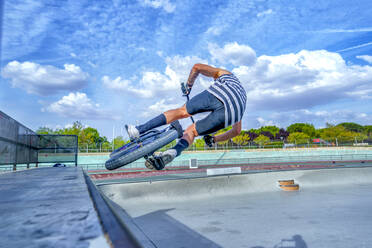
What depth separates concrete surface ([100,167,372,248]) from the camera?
231 inches

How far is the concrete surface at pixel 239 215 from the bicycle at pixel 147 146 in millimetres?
2727

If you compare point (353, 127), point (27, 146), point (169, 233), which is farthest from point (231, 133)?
point (353, 127)

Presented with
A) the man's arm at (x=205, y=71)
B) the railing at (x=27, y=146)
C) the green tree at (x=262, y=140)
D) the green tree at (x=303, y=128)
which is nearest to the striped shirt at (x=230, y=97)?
the man's arm at (x=205, y=71)

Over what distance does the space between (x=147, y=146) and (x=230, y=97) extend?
183cm

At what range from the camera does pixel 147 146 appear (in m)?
4.40

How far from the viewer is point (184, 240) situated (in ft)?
20.4

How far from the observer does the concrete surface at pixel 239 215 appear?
231 inches

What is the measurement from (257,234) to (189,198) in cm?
652

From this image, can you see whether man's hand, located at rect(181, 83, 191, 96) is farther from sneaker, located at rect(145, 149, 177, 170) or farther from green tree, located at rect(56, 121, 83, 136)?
green tree, located at rect(56, 121, 83, 136)

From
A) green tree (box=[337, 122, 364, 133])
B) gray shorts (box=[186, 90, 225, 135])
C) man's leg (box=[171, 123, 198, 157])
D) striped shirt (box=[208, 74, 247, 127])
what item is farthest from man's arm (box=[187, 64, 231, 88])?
green tree (box=[337, 122, 364, 133])

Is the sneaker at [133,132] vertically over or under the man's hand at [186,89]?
under

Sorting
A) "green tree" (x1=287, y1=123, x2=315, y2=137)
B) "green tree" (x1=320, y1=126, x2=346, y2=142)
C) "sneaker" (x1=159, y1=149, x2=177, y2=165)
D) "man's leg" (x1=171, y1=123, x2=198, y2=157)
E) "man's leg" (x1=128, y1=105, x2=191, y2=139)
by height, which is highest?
Result: "green tree" (x1=287, y1=123, x2=315, y2=137)

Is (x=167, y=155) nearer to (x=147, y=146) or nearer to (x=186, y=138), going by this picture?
(x=186, y=138)

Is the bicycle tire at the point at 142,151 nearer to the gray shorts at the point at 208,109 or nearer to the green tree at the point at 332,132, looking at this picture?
the gray shorts at the point at 208,109
